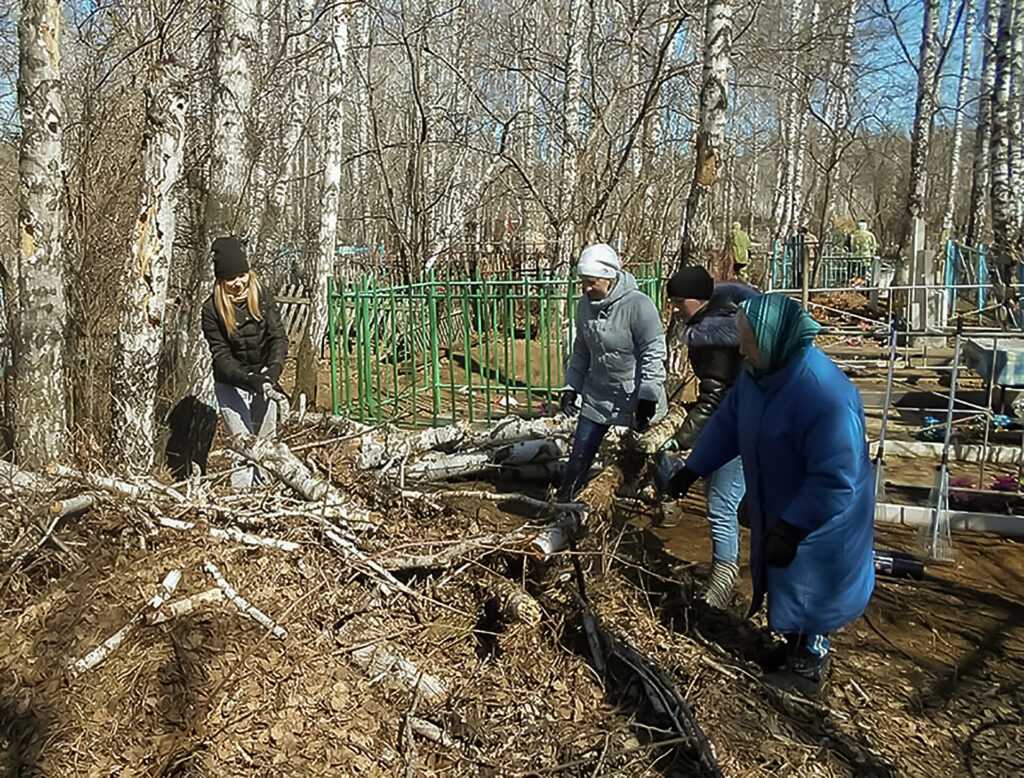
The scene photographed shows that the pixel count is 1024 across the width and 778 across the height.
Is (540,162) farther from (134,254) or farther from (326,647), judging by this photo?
(326,647)

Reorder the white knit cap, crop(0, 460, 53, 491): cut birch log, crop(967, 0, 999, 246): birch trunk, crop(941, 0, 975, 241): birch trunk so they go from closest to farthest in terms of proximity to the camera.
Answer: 1. crop(0, 460, 53, 491): cut birch log
2. the white knit cap
3. crop(967, 0, 999, 246): birch trunk
4. crop(941, 0, 975, 241): birch trunk

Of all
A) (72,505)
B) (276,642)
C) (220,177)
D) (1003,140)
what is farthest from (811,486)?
(1003,140)

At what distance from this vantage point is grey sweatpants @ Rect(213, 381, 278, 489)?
16.9ft

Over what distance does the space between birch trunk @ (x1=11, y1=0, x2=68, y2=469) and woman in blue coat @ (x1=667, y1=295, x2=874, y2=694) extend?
145 inches

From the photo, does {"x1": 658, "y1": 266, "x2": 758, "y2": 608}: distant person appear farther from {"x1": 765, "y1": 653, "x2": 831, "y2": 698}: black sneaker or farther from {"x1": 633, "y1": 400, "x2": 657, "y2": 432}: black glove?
{"x1": 765, "y1": 653, "x2": 831, "y2": 698}: black sneaker

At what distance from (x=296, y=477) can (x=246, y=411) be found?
4.00 feet

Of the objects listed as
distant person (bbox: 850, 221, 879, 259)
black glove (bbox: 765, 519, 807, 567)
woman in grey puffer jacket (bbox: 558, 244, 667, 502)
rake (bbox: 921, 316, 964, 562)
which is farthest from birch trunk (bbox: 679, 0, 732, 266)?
distant person (bbox: 850, 221, 879, 259)

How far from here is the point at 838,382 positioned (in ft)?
9.45

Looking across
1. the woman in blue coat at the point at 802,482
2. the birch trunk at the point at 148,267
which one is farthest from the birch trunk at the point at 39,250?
the woman in blue coat at the point at 802,482

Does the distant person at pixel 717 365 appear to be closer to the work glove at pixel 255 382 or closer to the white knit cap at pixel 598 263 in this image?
the white knit cap at pixel 598 263

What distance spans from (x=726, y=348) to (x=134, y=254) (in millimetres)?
3218

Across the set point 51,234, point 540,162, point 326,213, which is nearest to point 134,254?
point 51,234

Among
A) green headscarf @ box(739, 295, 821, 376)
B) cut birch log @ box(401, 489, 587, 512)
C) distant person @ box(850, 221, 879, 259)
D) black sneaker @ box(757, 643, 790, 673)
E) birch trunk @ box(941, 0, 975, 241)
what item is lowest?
black sneaker @ box(757, 643, 790, 673)

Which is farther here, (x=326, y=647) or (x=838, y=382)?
(x=326, y=647)
